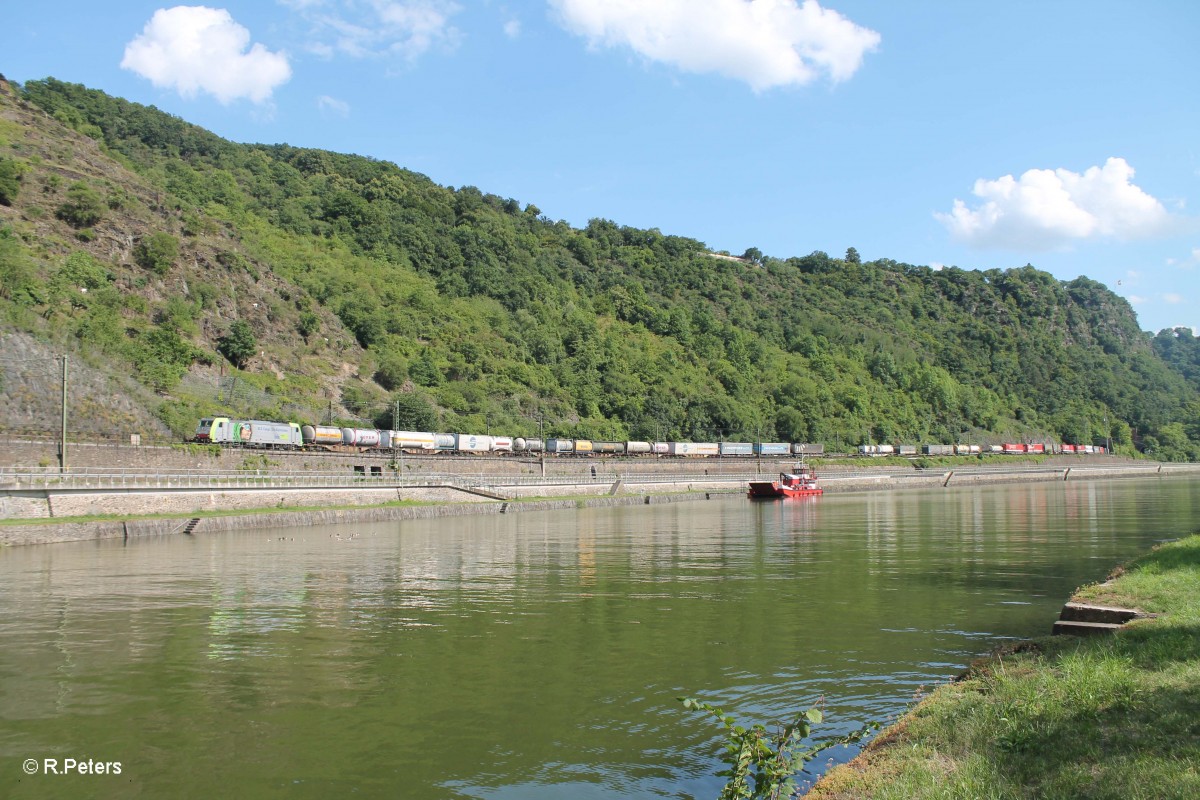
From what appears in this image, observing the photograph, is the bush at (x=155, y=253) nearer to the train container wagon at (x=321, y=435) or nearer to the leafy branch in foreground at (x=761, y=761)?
the train container wagon at (x=321, y=435)

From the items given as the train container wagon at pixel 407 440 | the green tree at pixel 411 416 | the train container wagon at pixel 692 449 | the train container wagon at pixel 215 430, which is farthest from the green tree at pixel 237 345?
the train container wagon at pixel 692 449

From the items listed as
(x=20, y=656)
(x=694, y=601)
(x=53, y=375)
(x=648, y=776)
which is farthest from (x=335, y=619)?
(x=53, y=375)

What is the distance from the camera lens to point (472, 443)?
91.2 meters

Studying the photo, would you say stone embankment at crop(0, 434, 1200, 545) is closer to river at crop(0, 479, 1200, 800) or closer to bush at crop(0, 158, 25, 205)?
river at crop(0, 479, 1200, 800)

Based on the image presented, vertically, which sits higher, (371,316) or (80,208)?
(80,208)

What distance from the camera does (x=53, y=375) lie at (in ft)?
187

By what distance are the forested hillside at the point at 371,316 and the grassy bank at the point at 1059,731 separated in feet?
215

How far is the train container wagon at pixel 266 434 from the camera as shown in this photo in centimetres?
6350

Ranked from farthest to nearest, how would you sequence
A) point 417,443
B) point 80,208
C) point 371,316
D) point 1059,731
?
point 371,316
point 417,443
point 80,208
point 1059,731

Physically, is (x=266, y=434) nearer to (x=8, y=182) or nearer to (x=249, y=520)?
(x=249, y=520)

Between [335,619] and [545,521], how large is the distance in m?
35.3

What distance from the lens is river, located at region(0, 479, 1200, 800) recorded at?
9734 mm

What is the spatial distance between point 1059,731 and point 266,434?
2601 inches

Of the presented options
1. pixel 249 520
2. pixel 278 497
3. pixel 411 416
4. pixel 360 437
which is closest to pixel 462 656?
pixel 249 520
